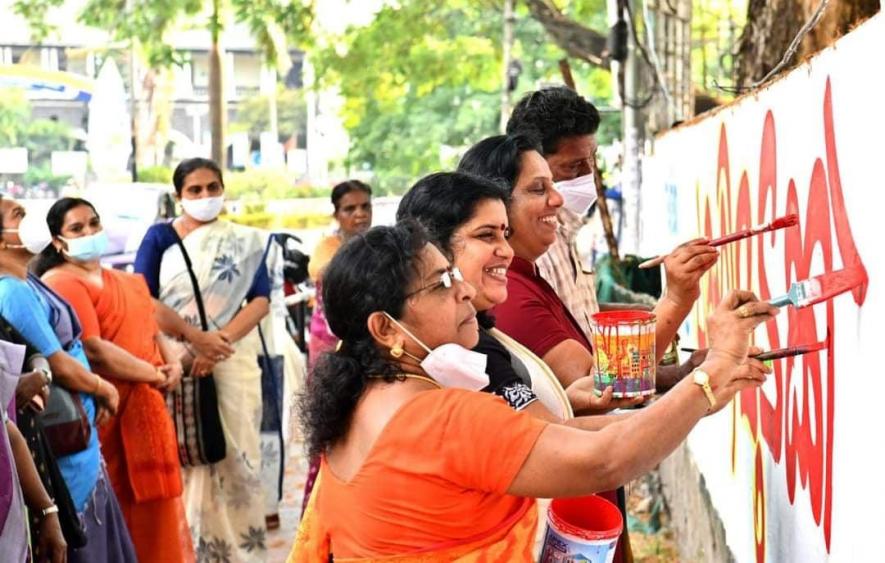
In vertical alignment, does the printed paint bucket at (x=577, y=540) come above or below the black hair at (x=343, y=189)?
below

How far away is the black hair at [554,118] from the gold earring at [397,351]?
1.17 meters

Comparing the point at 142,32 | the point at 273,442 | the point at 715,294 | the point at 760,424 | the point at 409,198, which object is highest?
the point at 142,32

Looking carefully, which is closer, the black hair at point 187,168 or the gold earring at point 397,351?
the gold earring at point 397,351

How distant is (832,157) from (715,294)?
2.11 meters

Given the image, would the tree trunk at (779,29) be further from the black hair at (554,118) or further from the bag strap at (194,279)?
the bag strap at (194,279)

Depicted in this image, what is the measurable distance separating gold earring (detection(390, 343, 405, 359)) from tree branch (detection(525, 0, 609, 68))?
34.4 ft

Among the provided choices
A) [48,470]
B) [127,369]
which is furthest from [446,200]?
[127,369]

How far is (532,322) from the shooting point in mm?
2914

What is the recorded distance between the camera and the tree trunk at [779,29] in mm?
5758

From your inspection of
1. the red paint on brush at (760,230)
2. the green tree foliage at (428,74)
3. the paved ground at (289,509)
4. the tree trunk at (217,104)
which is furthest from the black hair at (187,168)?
the tree trunk at (217,104)

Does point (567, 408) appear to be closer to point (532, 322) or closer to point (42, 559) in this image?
point (532, 322)

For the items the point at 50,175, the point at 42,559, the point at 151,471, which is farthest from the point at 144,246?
the point at 50,175

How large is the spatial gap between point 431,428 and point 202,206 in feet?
13.2

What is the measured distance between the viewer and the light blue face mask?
5.25 metres
